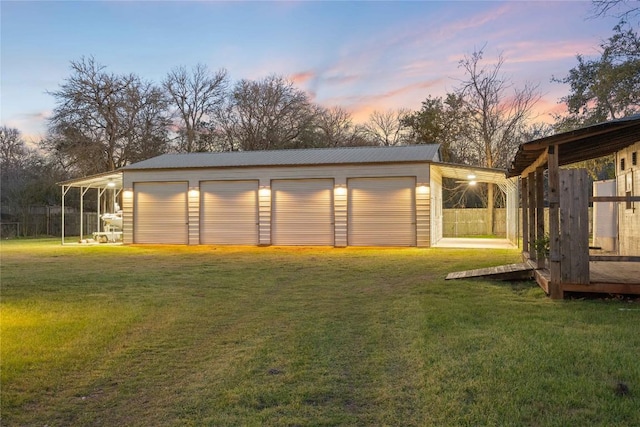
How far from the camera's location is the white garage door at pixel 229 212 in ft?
63.1

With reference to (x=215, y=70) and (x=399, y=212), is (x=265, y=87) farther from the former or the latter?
(x=399, y=212)

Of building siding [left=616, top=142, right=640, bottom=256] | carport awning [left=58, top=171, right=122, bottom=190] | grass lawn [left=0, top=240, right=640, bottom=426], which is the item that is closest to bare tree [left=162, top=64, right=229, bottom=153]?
carport awning [left=58, top=171, right=122, bottom=190]

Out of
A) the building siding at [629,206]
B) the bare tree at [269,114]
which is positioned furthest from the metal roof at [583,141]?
the bare tree at [269,114]

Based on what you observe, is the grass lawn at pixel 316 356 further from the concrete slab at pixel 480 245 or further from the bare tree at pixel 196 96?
the bare tree at pixel 196 96

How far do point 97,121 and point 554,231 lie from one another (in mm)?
30294

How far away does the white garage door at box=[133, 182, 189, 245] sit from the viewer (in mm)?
19984

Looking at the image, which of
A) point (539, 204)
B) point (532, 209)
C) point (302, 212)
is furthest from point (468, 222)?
point (539, 204)

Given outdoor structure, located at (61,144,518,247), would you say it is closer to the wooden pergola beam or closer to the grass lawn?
the wooden pergola beam

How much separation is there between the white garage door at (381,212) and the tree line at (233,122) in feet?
31.3

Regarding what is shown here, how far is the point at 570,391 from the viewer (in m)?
3.31

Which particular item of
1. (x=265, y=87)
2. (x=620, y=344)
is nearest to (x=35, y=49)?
(x=620, y=344)

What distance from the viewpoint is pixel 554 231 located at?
6.73 m

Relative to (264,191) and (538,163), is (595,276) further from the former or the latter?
(264,191)

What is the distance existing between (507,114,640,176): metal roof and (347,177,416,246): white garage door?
6.47 meters
